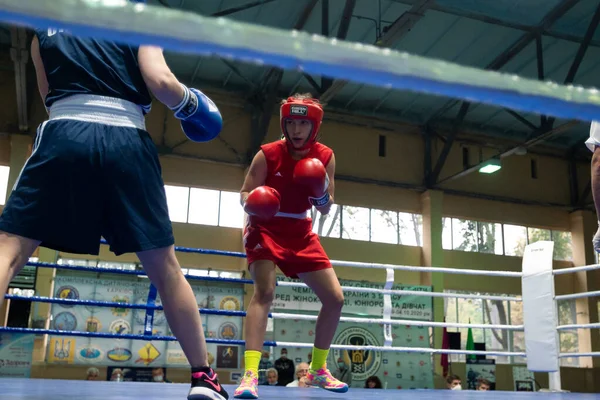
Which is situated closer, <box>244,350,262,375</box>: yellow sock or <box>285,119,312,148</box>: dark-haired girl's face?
<box>244,350,262,375</box>: yellow sock

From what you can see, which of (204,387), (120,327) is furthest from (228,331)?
(204,387)

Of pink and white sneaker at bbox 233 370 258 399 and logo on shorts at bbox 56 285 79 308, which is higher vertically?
logo on shorts at bbox 56 285 79 308

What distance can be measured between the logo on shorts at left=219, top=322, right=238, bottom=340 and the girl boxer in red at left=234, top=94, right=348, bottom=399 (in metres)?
6.67

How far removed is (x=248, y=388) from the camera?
6.37ft

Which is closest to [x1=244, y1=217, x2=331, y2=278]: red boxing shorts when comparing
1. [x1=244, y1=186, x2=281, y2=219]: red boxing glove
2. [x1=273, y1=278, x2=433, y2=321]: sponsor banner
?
[x1=244, y1=186, x2=281, y2=219]: red boxing glove

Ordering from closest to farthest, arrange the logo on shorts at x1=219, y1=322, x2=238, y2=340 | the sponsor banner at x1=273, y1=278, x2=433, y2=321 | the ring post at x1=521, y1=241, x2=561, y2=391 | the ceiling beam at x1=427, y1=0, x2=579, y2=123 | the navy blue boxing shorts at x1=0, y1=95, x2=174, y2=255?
the navy blue boxing shorts at x1=0, y1=95, x2=174, y2=255 → the ring post at x1=521, y1=241, x2=561, y2=391 → the ceiling beam at x1=427, y1=0, x2=579, y2=123 → the sponsor banner at x1=273, y1=278, x2=433, y2=321 → the logo on shorts at x1=219, y1=322, x2=238, y2=340

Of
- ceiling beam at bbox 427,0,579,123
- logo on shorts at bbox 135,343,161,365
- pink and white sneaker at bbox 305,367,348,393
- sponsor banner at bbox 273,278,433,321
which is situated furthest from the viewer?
sponsor banner at bbox 273,278,433,321

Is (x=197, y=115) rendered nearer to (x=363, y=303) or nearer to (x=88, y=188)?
(x=88, y=188)

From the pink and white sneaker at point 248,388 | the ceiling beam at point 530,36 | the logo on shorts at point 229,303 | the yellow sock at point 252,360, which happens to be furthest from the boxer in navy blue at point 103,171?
the logo on shorts at point 229,303

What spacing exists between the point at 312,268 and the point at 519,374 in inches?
373

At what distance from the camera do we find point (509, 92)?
68cm

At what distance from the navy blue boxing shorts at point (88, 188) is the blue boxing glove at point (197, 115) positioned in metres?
0.12

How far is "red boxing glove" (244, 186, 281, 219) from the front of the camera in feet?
6.88

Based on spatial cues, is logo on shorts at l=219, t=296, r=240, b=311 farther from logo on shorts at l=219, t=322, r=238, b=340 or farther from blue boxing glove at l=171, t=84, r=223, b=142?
blue boxing glove at l=171, t=84, r=223, b=142
